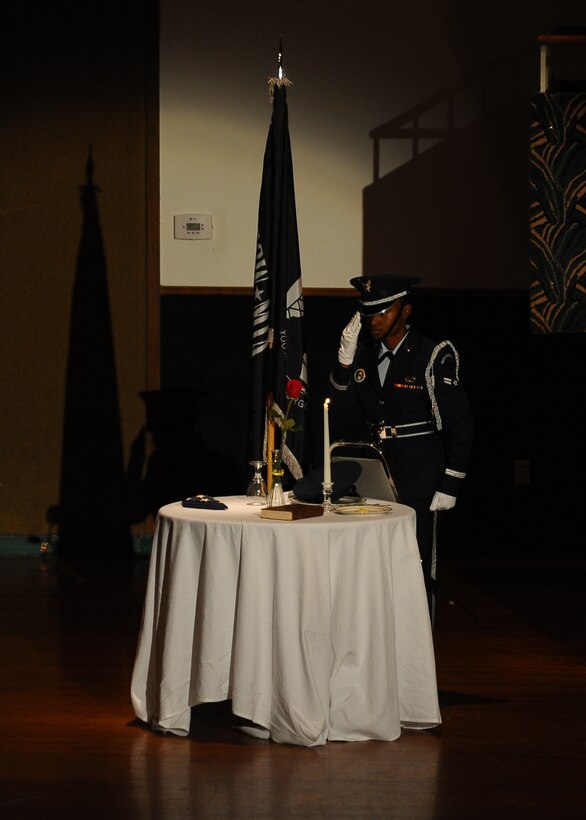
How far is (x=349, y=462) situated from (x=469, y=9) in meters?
3.50

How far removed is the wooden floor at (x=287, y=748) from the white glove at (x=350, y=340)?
1178mm

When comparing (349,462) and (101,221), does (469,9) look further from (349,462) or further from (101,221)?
(349,462)

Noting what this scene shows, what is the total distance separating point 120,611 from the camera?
16.8 feet

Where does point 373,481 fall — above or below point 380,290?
below

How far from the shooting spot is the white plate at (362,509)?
349 centimetres

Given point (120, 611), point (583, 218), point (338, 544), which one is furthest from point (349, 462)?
point (583, 218)

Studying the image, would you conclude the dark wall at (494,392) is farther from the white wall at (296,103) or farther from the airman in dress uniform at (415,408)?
the airman in dress uniform at (415,408)

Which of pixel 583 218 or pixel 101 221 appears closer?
pixel 583 218

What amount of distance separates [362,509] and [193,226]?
3.26m

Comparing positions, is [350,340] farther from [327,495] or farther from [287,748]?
[287,748]

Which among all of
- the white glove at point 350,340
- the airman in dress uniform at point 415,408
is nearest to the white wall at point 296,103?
the white glove at point 350,340

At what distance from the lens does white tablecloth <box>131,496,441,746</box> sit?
3240 millimetres

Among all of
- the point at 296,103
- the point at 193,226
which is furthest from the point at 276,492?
the point at 296,103

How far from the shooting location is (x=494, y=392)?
6336 millimetres
